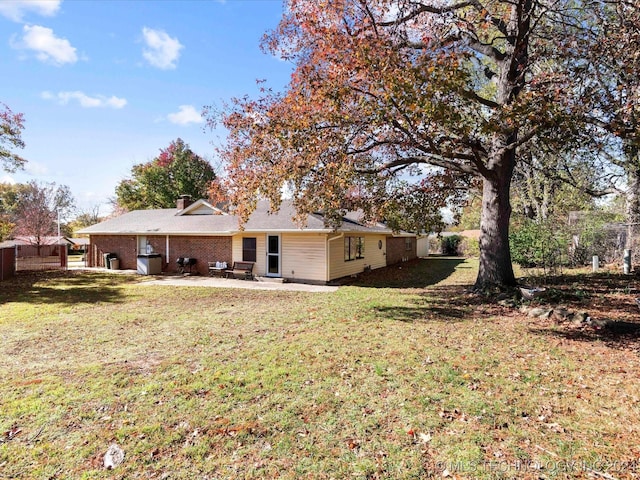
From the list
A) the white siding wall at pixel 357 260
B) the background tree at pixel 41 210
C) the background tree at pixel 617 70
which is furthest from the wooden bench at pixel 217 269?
the background tree at pixel 41 210

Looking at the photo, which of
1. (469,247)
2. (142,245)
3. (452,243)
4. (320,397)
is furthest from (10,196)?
(320,397)

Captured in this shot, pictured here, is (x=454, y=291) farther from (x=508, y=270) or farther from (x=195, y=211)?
(x=195, y=211)

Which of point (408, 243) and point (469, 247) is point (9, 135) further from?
point (469, 247)

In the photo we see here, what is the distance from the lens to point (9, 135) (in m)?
17.4

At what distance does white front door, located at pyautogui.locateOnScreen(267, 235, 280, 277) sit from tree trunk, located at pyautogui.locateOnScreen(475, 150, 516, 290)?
341 inches

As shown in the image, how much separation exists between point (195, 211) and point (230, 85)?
34.9 feet

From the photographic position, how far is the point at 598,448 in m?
3.18

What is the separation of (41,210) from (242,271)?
81.0 feet

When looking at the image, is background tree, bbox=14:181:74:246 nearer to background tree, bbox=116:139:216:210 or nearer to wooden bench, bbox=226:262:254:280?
background tree, bbox=116:139:216:210

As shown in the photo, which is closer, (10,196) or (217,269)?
(217,269)

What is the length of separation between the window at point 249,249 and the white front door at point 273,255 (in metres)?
0.75

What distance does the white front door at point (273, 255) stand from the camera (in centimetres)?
1580

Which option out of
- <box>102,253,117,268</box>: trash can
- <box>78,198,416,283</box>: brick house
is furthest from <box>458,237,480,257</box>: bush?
<box>102,253,117,268</box>: trash can

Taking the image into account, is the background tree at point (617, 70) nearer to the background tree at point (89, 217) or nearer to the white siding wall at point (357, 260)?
the white siding wall at point (357, 260)
